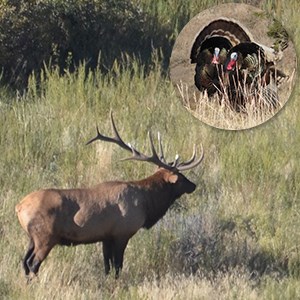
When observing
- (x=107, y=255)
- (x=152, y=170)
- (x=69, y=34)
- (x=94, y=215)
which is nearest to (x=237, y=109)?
(x=152, y=170)

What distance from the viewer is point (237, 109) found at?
13.0m

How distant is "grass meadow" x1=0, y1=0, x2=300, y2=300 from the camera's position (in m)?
8.88

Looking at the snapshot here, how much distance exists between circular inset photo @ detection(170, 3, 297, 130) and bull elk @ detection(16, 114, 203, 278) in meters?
3.41

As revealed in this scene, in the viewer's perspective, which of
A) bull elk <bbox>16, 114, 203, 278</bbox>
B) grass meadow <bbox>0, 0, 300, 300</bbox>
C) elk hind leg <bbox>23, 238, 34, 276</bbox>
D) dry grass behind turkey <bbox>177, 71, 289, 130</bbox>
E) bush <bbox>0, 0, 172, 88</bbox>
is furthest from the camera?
Answer: bush <bbox>0, 0, 172, 88</bbox>

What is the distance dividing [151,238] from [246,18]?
5.06 metres

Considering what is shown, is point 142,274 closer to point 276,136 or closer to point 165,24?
point 276,136

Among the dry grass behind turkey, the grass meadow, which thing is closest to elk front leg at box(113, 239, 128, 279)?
the grass meadow

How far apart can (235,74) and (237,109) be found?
1.42 ft

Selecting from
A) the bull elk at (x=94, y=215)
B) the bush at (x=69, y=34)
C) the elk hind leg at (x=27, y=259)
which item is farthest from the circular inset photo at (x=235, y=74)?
the elk hind leg at (x=27, y=259)

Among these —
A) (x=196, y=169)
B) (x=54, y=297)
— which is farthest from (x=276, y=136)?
(x=54, y=297)

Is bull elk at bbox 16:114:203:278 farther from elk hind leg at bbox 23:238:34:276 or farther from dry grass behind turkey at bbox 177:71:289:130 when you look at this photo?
dry grass behind turkey at bbox 177:71:289:130

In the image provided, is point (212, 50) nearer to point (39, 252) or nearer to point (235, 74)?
point (235, 74)

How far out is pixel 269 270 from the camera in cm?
956

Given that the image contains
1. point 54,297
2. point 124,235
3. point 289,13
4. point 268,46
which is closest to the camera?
point 54,297
